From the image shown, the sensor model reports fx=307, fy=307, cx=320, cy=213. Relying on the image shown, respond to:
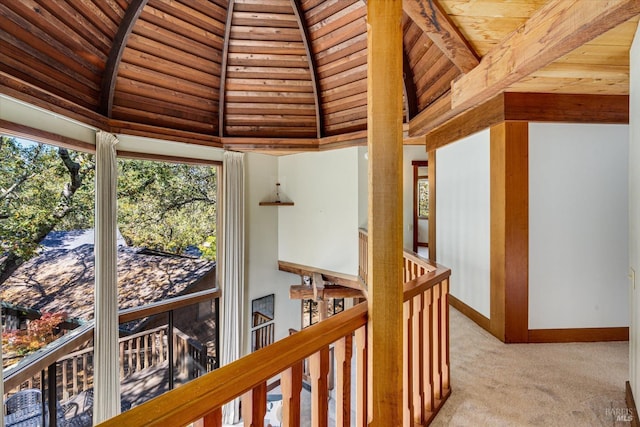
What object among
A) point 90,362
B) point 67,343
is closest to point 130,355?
point 90,362

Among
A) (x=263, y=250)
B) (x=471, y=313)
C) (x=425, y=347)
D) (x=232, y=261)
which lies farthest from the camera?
(x=263, y=250)

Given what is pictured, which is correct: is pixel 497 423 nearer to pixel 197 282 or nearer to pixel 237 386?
pixel 237 386

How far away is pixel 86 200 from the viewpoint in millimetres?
3861

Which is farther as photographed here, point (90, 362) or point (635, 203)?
point (90, 362)

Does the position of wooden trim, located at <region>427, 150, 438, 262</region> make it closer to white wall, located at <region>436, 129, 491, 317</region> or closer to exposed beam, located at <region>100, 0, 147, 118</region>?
white wall, located at <region>436, 129, 491, 317</region>

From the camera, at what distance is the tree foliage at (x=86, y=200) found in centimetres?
311

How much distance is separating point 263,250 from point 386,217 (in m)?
5.20

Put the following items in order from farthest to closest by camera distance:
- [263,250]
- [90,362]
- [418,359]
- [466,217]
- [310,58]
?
[263,250] < [310,58] < [90,362] < [466,217] < [418,359]

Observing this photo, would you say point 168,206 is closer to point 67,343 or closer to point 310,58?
point 67,343

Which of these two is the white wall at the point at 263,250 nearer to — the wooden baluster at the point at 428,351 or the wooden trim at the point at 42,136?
the wooden trim at the point at 42,136

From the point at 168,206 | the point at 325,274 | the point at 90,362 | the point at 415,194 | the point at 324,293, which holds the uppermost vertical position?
the point at 415,194

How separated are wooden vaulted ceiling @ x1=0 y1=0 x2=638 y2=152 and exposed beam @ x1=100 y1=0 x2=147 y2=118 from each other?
1cm

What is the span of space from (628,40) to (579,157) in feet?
3.98

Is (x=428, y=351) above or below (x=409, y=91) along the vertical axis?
below
